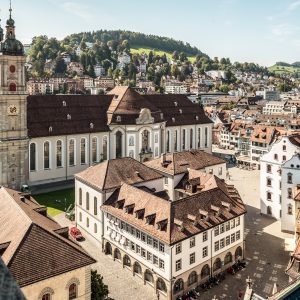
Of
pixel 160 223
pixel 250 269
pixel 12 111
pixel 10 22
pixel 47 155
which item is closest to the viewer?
pixel 160 223

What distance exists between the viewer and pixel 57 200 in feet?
196

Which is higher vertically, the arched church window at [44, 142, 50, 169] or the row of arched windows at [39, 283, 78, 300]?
the arched church window at [44, 142, 50, 169]

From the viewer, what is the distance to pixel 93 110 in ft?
246

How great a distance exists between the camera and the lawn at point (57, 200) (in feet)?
182

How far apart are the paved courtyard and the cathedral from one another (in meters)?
16.6

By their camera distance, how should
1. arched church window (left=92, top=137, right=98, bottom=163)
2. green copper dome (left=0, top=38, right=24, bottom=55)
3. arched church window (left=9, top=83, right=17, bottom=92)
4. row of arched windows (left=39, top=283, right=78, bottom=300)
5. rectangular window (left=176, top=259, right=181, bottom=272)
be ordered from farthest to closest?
1. arched church window (left=92, top=137, right=98, bottom=163)
2. arched church window (left=9, top=83, right=17, bottom=92)
3. green copper dome (left=0, top=38, right=24, bottom=55)
4. rectangular window (left=176, top=259, right=181, bottom=272)
5. row of arched windows (left=39, top=283, right=78, bottom=300)

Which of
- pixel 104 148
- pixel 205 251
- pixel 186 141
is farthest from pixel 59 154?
pixel 205 251

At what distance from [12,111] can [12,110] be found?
0.16 metres

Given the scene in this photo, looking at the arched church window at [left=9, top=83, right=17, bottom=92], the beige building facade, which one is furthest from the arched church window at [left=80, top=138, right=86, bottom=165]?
the beige building facade

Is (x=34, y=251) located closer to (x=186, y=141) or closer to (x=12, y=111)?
(x=12, y=111)

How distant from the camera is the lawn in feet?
182

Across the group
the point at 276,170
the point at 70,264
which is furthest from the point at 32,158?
the point at 70,264

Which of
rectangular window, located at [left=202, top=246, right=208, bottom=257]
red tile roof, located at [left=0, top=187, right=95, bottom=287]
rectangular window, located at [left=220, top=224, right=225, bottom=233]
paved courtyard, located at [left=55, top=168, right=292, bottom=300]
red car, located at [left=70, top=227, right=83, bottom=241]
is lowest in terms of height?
paved courtyard, located at [left=55, top=168, right=292, bottom=300]

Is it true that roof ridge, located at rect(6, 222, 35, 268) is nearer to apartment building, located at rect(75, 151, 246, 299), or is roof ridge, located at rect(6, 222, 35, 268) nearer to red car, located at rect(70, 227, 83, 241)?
apartment building, located at rect(75, 151, 246, 299)
